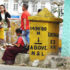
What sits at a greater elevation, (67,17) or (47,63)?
(67,17)

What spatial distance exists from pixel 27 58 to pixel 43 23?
40.6 inches

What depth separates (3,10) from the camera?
48.3ft

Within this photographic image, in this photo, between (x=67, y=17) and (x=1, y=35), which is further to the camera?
(x=1, y=35)

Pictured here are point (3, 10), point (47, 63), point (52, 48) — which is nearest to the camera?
point (47, 63)

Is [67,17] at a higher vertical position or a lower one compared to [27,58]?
higher

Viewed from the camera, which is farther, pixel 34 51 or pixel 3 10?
pixel 3 10

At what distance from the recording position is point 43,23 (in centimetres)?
1178

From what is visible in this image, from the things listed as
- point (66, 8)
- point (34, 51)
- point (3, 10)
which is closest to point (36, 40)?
point (34, 51)

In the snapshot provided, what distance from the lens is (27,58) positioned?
1204 cm

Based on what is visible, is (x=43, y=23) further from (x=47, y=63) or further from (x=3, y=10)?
(x=3, y=10)

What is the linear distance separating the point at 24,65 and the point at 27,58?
27 cm

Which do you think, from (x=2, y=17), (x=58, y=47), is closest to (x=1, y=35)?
(x=2, y=17)

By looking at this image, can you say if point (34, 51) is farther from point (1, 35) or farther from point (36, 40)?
point (1, 35)

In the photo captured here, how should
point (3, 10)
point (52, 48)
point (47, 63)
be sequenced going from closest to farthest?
point (47, 63), point (52, 48), point (3, 10)
